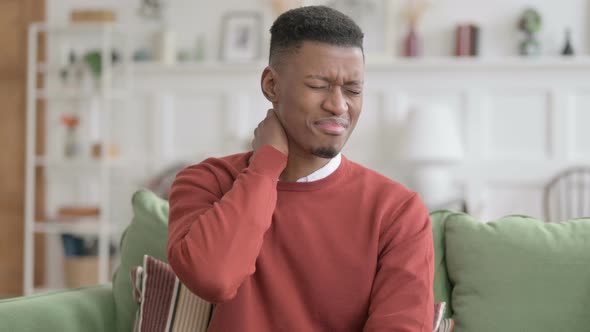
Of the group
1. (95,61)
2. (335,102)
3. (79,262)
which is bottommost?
(79,262)

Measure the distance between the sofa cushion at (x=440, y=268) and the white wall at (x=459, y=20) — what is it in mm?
3337

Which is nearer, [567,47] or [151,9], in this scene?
[567,47]

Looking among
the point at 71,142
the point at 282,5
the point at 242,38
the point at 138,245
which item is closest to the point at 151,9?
the point at 242,38

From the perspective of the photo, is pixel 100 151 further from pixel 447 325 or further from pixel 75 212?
pixel 447 325

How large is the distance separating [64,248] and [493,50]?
10.2ft

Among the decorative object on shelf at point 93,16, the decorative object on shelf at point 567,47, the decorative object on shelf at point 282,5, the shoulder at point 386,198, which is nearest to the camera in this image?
the shoulder at point 386,198

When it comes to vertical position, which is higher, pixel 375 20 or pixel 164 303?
pixel 375 20

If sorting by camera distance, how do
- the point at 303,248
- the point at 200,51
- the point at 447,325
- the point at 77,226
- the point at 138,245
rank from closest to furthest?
1. the point at 303,248
2. the point at 447,325
3. the point at 138,245
4. the point at 77,226
5. the point at 200,51

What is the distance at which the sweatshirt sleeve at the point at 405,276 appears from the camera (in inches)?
52.9

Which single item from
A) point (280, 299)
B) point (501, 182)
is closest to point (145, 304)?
point (280, 299)

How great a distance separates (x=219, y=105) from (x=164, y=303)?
360 cm

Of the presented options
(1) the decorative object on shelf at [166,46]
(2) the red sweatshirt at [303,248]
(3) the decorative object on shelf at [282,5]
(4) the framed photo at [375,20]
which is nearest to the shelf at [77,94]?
(1) the decorative object on shelf at [166,46]

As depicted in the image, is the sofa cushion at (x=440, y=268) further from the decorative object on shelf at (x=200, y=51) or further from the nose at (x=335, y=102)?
the decorative object on shelf at (x=200, y=51)

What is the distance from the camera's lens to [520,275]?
1.61 meters
